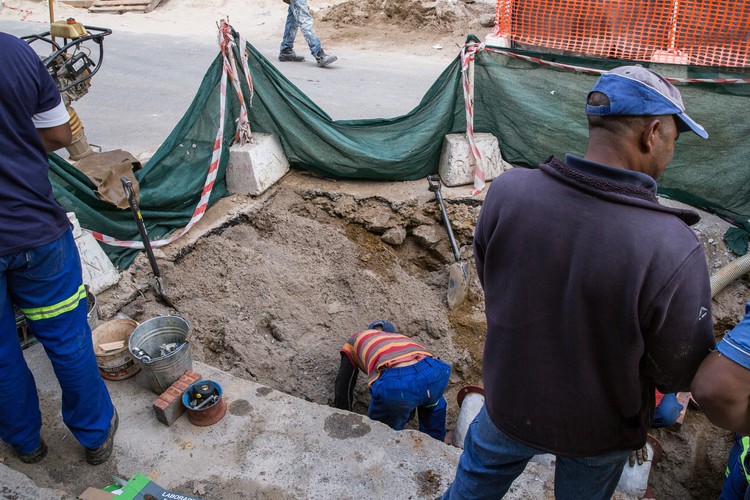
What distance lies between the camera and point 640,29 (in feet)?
A: 19.4

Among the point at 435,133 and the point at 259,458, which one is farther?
the point at 435,133

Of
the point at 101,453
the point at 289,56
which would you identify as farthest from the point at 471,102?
the point at 289,56

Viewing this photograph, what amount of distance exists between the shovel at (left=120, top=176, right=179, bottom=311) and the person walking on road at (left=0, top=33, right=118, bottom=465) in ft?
5.04

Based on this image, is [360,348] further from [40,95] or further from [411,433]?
[40,95]

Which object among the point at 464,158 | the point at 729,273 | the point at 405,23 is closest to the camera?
the point at 729,273

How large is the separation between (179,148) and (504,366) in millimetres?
4042

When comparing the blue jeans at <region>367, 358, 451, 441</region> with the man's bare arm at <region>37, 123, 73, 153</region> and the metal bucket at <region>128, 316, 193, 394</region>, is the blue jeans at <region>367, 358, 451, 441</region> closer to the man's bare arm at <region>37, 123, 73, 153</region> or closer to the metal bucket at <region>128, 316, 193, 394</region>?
the metal bucket at <region>128, 316, 193, 394</region>

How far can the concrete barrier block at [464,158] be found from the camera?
5598mm

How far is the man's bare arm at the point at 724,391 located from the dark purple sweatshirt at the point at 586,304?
0.07 meters

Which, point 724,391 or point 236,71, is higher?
point 236,71

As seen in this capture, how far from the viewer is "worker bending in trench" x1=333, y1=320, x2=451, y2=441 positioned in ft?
11.1

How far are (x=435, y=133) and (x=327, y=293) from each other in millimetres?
1947

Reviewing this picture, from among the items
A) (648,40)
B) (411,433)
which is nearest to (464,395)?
(411,433)

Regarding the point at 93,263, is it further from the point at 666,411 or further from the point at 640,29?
the point at 640,29
